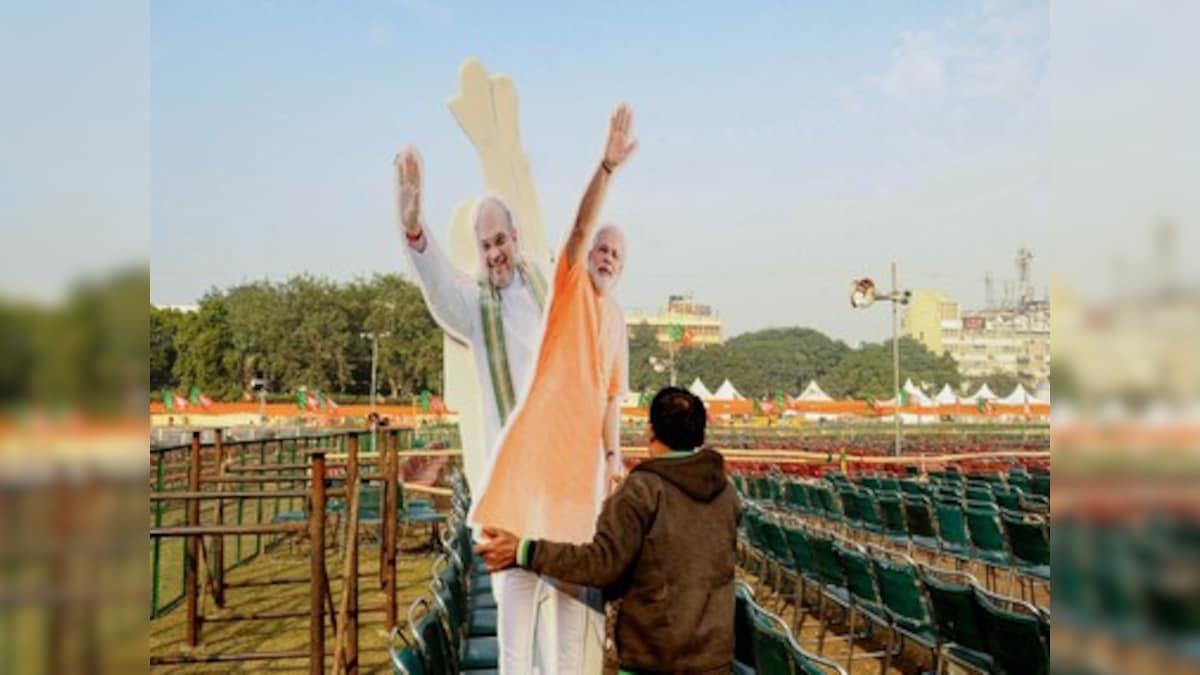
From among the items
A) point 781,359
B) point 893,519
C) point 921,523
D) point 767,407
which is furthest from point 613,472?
point 781,359

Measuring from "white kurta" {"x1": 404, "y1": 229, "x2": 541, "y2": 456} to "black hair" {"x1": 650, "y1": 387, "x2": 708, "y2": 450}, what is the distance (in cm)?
122

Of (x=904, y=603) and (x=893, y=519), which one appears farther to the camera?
(x=893, y=519)

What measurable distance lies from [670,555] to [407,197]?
195 cm

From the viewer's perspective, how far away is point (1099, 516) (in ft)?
3.16

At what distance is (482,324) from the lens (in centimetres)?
411

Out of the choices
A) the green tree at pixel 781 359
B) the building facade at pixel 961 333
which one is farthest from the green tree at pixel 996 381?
the green tree at pixel 781 359

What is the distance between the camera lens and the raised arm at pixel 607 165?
400cm

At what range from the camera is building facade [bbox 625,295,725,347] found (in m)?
5.54

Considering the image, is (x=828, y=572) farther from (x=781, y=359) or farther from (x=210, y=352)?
(x=781, y=359)

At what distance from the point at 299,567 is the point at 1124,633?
35.8 feet

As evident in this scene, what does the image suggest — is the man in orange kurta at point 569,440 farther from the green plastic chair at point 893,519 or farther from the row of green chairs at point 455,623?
the green plastic chair at point 893,519

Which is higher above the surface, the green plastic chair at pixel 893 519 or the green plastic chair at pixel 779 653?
Result: the green plastic chair at pixel 779 653

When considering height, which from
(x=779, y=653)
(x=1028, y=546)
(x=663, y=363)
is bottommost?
(x=1028, y=546)

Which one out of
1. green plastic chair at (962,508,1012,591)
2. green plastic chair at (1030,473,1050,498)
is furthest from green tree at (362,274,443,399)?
green plastic chair at (962,508,1012,591)
